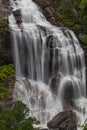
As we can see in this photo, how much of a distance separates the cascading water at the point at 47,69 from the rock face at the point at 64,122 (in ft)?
8.63

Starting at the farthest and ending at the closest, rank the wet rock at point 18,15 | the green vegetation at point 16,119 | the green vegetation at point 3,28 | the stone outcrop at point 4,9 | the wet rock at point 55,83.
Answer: the stone outcrop at point 4,9
the wet rock at point 18,15
the green vegetation at point 3,28
the wet rock at point 55,83
the green vegetation at point 16,119

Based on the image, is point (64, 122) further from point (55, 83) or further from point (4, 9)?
point (4, 9)

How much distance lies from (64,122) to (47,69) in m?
9.35

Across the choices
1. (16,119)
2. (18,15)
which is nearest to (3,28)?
(18,15)

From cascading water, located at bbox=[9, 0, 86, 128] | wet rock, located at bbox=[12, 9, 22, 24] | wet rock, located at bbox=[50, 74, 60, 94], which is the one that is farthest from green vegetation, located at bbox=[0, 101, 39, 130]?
wet rock, located at bbox=[12, 9, 22, 24]

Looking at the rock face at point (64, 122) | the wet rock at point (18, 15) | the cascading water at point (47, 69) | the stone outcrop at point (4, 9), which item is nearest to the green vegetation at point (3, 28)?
the cascading water at point (47, 69)

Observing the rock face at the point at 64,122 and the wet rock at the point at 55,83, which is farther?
the wet rock at the point at 55,83

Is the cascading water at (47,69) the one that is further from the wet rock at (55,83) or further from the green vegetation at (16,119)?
the green vegetation at (16,119)

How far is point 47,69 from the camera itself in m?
38.4

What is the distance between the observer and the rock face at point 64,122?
29.8 m

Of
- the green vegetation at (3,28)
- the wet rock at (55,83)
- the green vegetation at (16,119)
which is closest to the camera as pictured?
the green vegetation at (16,119)

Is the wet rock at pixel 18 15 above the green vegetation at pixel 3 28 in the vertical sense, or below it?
above

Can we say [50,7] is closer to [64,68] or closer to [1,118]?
[64,68]

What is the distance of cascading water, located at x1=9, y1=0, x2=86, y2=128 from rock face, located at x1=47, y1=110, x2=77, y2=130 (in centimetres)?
263
